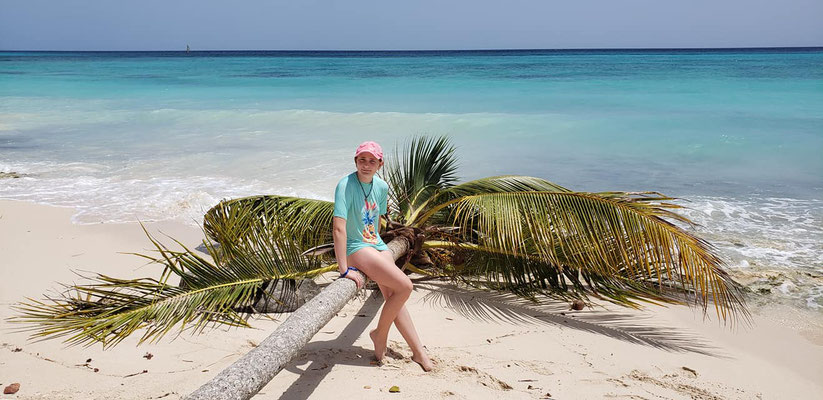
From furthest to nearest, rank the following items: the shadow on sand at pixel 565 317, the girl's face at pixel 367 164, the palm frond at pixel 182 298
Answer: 1. the shadow on sand at pixel 565 317
2. the palm frond at pixel 182 298
3. the girl's face at pixel 367 164

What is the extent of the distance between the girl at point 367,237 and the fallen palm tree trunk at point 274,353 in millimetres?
171

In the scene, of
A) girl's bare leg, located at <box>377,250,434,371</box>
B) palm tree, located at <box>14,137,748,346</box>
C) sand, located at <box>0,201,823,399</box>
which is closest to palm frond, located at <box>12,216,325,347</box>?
palm tree, located at <box>14,137,748,346</box>

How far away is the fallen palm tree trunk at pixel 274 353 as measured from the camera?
2506mm

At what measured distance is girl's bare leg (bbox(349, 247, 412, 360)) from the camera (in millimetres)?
3506

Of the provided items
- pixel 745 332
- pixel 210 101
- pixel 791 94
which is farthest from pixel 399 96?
pixel 745 332

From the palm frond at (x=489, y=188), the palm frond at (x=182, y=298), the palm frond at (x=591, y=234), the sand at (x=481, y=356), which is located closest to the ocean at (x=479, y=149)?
the sand at (x=481, y=356)

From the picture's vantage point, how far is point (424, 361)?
12.3ft

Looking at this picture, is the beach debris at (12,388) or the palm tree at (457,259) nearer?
the beach debris at (12,388)

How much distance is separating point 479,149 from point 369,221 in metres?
9.61

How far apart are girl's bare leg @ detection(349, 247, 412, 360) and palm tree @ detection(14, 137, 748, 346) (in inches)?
26.1

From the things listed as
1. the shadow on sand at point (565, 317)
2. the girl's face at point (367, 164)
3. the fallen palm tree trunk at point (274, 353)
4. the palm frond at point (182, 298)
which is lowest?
the shadow on sand at point (565, 317)

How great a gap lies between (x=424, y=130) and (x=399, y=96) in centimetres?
937

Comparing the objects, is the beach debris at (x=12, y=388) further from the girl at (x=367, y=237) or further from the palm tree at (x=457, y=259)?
the girl at (x=367, y=237)

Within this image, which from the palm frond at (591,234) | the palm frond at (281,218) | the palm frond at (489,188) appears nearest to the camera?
the palm frond at (591,234)
